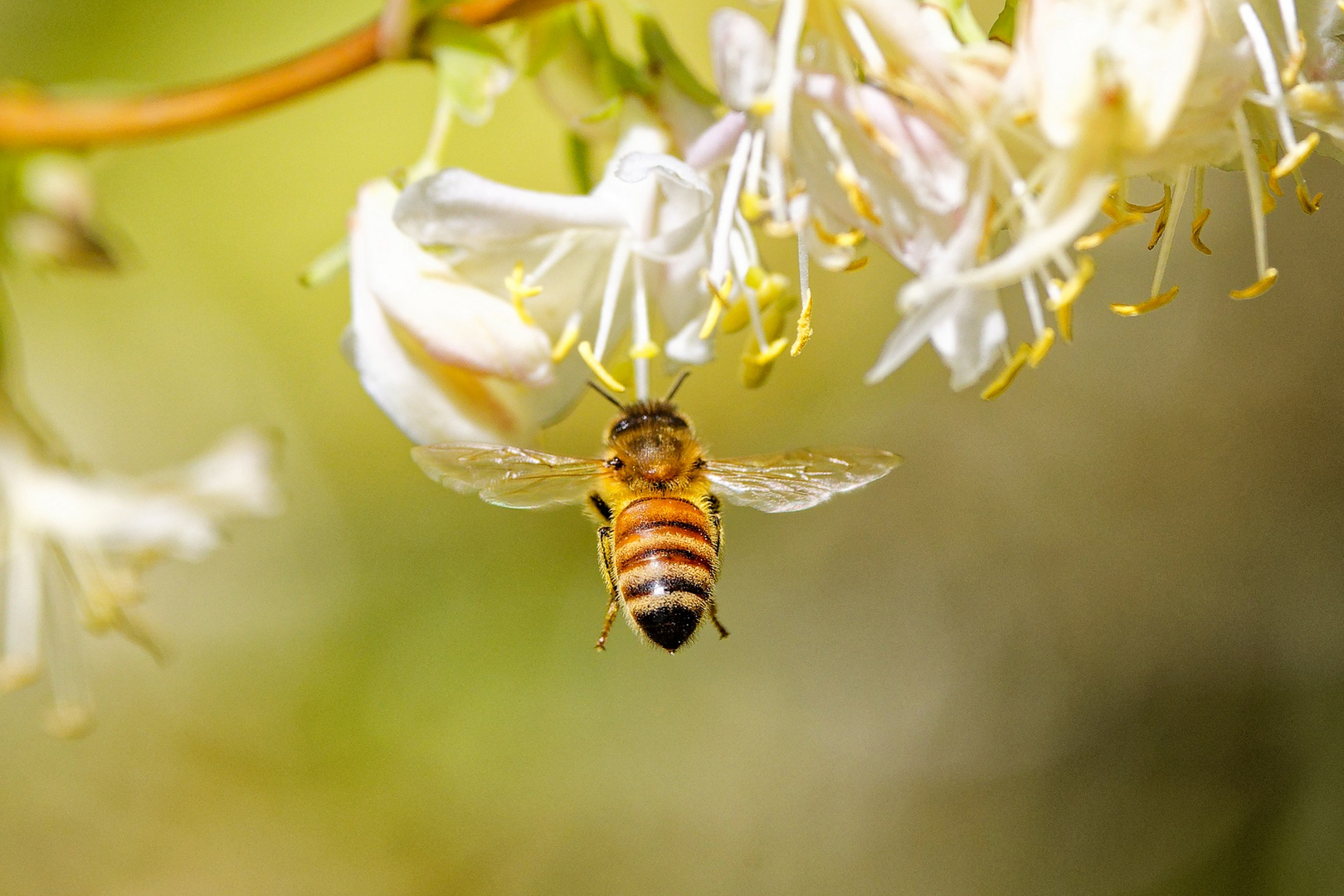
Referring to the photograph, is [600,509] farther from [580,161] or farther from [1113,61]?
[1113,61]

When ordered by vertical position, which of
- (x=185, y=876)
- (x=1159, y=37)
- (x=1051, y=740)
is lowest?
(x=1159, y=37)

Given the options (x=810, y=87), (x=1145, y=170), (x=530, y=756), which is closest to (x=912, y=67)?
(x=810, y=87)

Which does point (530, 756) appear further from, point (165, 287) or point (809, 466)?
point (809, 466)

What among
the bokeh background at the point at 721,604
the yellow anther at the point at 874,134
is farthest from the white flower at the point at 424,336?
the bokeh background at the point at 721,604

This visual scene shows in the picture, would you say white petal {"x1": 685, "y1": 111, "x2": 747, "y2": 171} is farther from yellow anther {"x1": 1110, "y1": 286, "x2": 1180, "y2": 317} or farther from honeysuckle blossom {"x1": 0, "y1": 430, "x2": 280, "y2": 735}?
honeysuckle blossom {"x1": 0, "y1": 430, "x2": 280, "y2": 735}

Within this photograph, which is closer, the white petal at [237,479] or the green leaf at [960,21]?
the green leaf at [960,21]

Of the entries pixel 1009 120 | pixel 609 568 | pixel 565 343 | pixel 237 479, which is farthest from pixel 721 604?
pixel 1009 120

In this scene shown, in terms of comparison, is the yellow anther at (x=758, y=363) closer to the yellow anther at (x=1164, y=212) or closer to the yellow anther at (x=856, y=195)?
the yellow anther at (x=856, y=195)
